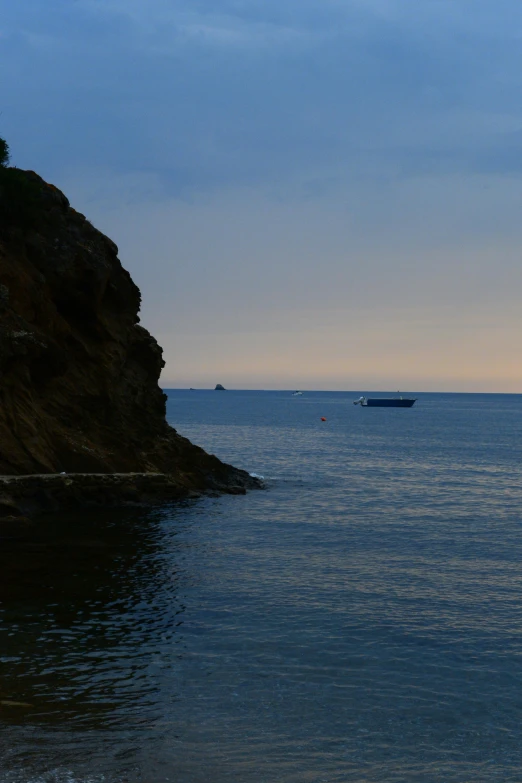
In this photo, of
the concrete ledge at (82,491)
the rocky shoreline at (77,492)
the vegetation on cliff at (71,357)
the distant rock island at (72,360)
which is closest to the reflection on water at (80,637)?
the rocky shoreline at (77,492)

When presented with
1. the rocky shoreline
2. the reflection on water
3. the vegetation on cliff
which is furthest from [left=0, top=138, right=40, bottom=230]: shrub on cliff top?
the reflection on water

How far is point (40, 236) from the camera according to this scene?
46.1 metres

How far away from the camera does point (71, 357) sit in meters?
46.3

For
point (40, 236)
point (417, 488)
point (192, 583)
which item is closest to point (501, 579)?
point (192, 583)

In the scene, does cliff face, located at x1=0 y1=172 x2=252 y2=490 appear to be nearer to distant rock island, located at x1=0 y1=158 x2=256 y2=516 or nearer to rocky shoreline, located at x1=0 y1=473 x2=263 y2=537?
distant rock island, located at x1=0 y1=158 x2=256 y2=516

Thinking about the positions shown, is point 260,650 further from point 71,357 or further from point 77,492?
point 71,357

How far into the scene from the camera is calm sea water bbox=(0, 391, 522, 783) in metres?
13.5

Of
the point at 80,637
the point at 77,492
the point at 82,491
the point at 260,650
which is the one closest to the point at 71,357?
the point at 82,491

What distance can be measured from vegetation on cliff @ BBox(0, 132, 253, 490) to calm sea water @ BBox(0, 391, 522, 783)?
19.2ft

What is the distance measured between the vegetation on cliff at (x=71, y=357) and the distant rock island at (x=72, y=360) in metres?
0.07

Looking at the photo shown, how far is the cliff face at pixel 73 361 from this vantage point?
40.8 meters

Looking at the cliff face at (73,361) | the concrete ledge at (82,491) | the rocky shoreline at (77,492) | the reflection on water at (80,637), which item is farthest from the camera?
the cliff face at (73,361)

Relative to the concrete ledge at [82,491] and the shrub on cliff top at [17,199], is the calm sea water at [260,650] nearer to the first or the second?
the concrete ledge at [82,491]

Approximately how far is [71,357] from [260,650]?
101 ft
